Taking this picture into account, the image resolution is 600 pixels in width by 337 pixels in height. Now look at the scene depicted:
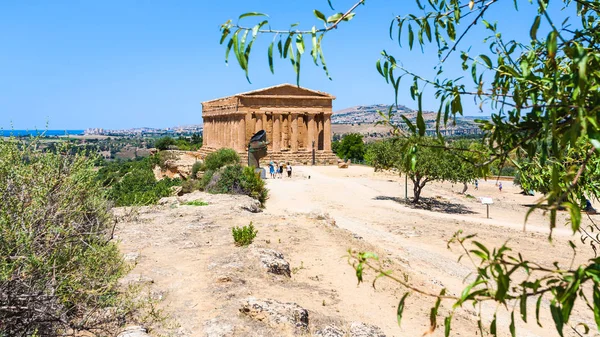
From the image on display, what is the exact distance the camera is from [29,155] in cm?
552

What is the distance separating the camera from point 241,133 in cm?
3656

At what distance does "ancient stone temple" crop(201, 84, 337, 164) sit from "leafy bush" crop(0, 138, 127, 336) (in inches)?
1205

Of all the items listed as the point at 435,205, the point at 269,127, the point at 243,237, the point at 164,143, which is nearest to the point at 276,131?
the point at 269,127

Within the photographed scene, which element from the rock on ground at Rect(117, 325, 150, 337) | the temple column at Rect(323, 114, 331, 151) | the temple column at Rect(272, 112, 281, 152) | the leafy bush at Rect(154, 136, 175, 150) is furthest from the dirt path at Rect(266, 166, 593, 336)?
the leafy bush at Rect(154, 136, 175, 150)

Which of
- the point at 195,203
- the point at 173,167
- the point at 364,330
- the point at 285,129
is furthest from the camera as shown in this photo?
the point at 285,129

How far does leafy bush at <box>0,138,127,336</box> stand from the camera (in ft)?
13.5

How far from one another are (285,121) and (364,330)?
110 feet

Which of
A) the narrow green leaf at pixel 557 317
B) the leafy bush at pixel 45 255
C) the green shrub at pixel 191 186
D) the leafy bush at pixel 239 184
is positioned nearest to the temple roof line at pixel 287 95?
the green shrub at pixel 191 186

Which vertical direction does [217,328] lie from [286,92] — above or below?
below

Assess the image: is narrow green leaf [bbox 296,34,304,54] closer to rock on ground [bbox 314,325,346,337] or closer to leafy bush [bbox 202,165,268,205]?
rock on ground [bbox 314,325,346,337]

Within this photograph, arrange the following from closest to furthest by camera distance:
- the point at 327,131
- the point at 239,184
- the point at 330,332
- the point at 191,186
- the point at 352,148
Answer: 1. the point at 330,332
2. the point at 239,184
3. the point at 191,186
4. the point at 327,131
5. the point at 352,148

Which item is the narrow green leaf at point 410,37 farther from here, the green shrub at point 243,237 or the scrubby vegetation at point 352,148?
the scrubby vegetation at point 352,148

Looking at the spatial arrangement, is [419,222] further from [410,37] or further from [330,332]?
[410,37]

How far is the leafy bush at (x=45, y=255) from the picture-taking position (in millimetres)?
4113
